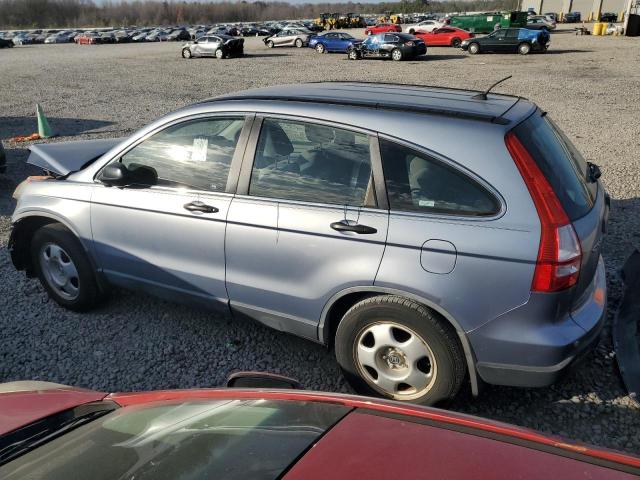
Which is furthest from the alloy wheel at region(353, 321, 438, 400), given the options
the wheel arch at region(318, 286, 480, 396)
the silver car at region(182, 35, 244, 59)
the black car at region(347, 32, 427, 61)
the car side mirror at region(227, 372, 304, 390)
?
the silver car at region(182, 35, 244, 59)

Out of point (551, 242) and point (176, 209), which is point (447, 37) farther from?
point (551, 242)

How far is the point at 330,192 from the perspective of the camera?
3.15 metres

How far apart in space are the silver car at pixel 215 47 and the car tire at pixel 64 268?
1120 inches

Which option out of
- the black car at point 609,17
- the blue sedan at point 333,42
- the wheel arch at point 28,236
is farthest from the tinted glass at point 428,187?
the black car at point 609,17

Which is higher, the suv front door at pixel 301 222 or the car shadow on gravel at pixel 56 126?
the suv front door at pixel 301 222

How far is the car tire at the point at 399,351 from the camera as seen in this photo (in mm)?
2898

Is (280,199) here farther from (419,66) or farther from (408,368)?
(419,66)

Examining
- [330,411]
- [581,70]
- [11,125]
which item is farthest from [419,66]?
[330,411]

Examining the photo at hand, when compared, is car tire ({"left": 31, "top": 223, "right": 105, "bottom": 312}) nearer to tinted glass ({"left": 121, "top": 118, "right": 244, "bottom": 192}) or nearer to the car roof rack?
tinted glass ({"left": 121, "top": 118, "right": 244, "bottom": 192})

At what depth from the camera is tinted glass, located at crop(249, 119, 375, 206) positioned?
309 cm

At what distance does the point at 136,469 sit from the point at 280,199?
1971mm

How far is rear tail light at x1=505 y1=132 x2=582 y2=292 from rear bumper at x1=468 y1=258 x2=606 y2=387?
0.11m

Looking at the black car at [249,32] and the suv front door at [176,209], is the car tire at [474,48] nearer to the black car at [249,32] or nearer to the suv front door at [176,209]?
the suv front door at [176,209]

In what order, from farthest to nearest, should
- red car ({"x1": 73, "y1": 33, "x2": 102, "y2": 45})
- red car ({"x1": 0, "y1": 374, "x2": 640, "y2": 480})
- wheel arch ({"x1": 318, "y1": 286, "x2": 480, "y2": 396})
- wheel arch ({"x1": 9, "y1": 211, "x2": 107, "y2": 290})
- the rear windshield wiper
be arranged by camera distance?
red car ({"x1": 73, "y1": 33, "x2": 102, "y2": 45}) < wheel arch ({"x1": 9, "y1": 211, "x2": 107, "y2": 290}) < wheel arch ({"x1": 318, "y1": 286, "x2": 480, "y2": 396}) < the rear windshield wiper < red car ({"x1": 0, "y1": 374, "x2": 640, "y2": 480})
